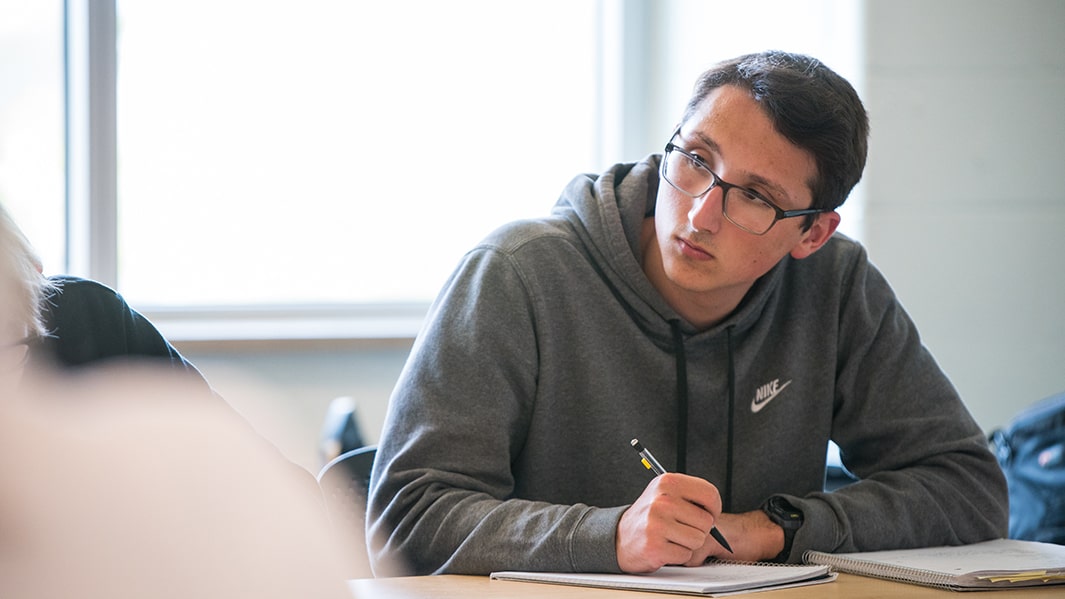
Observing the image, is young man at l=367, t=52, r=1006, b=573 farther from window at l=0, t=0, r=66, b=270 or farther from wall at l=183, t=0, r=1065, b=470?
window at l=0, t=0, r=66, b=270

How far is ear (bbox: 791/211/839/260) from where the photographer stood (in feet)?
5.81

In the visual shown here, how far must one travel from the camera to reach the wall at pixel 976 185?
9.36 feet

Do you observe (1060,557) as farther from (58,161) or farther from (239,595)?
(58,161)

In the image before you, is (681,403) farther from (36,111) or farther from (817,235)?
(36,111)

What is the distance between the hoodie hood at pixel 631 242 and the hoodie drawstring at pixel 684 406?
13 mm

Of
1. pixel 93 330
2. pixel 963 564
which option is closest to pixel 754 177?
pixel 963 564

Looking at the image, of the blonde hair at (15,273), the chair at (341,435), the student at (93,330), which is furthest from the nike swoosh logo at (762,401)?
the blonde hair at (15,273)

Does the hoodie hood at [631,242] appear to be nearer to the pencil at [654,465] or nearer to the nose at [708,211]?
the nose at [708,211]

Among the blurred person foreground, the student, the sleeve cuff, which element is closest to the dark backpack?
the sleeve cuff

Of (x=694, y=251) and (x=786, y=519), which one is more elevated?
(x=694, y=251)

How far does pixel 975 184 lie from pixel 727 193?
1518mm

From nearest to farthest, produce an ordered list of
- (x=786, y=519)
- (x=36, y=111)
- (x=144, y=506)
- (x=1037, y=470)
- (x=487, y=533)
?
(x=144, y=506) < (x=487, y=533) < (x=786, y=519) < (x=1037, y=470) < (x=36, y=111)

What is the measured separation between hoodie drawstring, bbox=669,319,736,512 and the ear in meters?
0.18

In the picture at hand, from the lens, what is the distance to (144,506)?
0.43 metres
